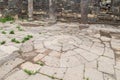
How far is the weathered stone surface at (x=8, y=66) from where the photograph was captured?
3388 millimetres

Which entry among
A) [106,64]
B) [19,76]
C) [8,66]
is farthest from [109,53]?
[8,66]

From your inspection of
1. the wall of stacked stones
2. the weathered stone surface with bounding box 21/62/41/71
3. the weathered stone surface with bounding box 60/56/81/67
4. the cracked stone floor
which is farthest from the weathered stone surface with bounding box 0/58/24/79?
the wall of stacked stones

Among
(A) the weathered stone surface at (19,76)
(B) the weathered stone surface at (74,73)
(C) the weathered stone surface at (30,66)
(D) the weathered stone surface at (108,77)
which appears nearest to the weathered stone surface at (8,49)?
(C) the weathered stone surface at (30,66)

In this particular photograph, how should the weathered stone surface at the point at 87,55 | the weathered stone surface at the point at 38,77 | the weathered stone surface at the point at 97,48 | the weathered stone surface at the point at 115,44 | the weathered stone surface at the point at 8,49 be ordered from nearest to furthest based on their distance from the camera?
1. the weathered stone surface at the point at 38,77
2. the weathered stone surface at the point at 87,55
3. the weathered stone surface at the point at 8,49
4. the weathered stone surface at the point at 97,48
5. the weathered stone surface at the point at 115,44

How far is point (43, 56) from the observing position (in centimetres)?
393

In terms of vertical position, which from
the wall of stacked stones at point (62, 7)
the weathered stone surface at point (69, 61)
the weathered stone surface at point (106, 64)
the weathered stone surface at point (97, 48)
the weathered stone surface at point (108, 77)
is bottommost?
the weathered stone surface at point (108, 77)

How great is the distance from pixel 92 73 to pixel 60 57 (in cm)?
88

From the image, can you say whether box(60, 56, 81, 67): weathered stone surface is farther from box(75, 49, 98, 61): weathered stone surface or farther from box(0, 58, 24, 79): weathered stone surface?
box(0, 58, 24, 79): weathered stone surface

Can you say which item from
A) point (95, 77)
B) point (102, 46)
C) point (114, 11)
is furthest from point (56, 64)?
point (114, 11)

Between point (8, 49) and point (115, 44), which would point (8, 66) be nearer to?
point (8, 49)

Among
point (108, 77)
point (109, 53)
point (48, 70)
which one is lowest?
point (108, 77)

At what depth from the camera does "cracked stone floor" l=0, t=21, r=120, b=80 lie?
3334 mm

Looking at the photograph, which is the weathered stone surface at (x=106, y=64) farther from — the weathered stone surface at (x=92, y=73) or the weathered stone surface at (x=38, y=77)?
the weathered stone surface at (x=38, y=77)

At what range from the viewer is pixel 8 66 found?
3.60 metres
